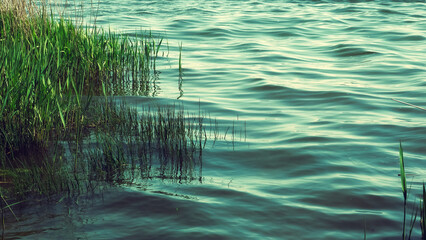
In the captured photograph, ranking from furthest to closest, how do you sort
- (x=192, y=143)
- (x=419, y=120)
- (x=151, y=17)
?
(x=151, y=17), (x=419, y=120), (x=192, y=143)

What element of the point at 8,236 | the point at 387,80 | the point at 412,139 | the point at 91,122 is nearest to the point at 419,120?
the point at 412,139

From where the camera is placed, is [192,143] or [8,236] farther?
[192,143]

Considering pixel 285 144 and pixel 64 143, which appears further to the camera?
pixel 285 144

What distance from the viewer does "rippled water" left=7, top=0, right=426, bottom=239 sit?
3.88 meters

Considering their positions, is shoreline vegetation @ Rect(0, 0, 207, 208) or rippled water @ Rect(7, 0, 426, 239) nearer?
rippled water @ Rect(7, 0, 426, 239)

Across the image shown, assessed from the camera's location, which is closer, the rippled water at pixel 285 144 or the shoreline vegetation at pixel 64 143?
the rippled water at pixel 285 144

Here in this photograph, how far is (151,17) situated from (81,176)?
11242mm

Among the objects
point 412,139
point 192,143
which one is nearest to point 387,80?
point 412,139

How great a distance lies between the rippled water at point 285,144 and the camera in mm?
3881

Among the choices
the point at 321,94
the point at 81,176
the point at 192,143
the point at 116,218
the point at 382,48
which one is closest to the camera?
the point at 116,218

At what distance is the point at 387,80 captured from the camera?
27.5 feet

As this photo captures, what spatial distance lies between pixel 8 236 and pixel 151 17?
12201 millimetres

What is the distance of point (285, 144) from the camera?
560 centimetres

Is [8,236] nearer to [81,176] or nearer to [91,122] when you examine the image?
[81,176]
